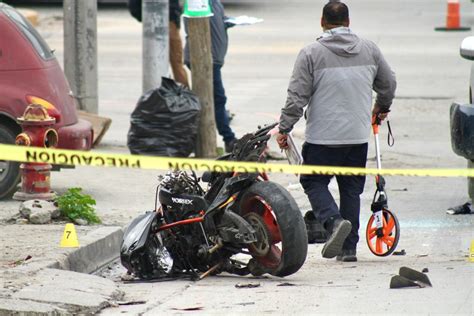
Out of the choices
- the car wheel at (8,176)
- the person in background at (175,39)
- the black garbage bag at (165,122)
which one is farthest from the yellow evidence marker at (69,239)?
the person in background at (175,39)

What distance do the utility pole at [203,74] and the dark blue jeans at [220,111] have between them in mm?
306

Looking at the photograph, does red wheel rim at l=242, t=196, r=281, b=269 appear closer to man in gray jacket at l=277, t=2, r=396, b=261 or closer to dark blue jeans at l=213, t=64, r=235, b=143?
man in gray jacket at l=277, t=2, r=396, b=261

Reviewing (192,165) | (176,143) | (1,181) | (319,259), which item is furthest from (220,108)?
(192,165)

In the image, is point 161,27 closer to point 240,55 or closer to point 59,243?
point 59,243

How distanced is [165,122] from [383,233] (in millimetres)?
4454

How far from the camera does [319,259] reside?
891cm

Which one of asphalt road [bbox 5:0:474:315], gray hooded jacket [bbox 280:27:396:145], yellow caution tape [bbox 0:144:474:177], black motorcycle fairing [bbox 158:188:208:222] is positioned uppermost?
gray hooded jacket [bbox 280:27:396:145]

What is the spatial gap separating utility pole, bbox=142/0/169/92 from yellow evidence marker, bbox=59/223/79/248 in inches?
212

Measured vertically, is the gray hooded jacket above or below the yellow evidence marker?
above

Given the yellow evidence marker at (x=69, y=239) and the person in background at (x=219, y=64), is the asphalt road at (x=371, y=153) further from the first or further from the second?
the person in background at (x=219, y=64)

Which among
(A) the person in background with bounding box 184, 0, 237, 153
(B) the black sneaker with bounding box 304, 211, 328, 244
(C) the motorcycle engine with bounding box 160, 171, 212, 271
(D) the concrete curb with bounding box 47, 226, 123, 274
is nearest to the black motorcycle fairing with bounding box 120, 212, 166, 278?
(C) the motorcycle engine with bounding box 160, 171, 212, 271

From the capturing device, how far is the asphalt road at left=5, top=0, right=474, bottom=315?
7.21 meters

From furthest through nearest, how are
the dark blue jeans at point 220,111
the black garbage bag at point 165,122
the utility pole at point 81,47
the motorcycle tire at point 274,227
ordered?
1. the utility pole at point 81,47
2. the dark blue jeans at point 220,111
3. the black garbage bag at point 165,122
4. the motorcycle tire at point 274,227

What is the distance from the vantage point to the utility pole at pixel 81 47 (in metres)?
13.9
